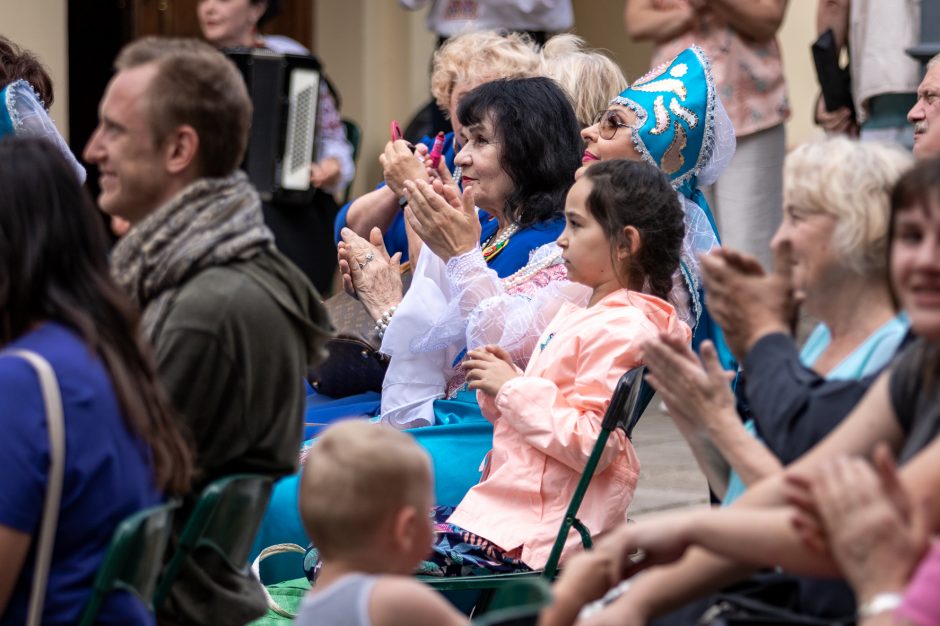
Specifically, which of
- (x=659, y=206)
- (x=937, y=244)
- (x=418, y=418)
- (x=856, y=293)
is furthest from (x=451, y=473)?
(x=937, y=244)

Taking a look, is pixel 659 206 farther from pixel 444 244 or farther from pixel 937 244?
pixel 937 244

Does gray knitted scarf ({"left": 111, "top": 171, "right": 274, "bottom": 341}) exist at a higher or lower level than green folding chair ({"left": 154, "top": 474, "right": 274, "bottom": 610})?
higher

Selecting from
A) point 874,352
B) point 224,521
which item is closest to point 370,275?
point 224,521

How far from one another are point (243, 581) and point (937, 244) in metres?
1.36

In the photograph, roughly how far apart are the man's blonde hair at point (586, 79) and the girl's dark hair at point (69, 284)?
260cm

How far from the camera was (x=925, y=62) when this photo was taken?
5.29 meters

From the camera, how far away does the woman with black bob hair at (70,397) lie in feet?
7.73

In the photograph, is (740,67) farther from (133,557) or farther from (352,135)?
(133,557)

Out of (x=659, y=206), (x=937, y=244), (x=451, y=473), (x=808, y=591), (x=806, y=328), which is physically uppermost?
(x=937, y=244)

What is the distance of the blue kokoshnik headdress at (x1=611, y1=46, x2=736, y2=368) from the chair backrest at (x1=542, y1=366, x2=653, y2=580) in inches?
36.8

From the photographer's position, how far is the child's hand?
3516 mm

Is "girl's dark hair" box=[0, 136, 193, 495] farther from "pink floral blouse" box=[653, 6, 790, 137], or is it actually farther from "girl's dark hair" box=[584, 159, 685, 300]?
"pink floral blouse" box=[653, 6, 790, 137]

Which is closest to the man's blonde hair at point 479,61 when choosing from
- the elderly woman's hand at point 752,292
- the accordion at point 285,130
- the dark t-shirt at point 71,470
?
the accordion at point 285,130

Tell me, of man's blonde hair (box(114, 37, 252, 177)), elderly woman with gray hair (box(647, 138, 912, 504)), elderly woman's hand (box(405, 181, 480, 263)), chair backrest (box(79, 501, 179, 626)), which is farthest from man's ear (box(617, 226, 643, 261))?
chair backrest (box(79, 501, 179, 626))
